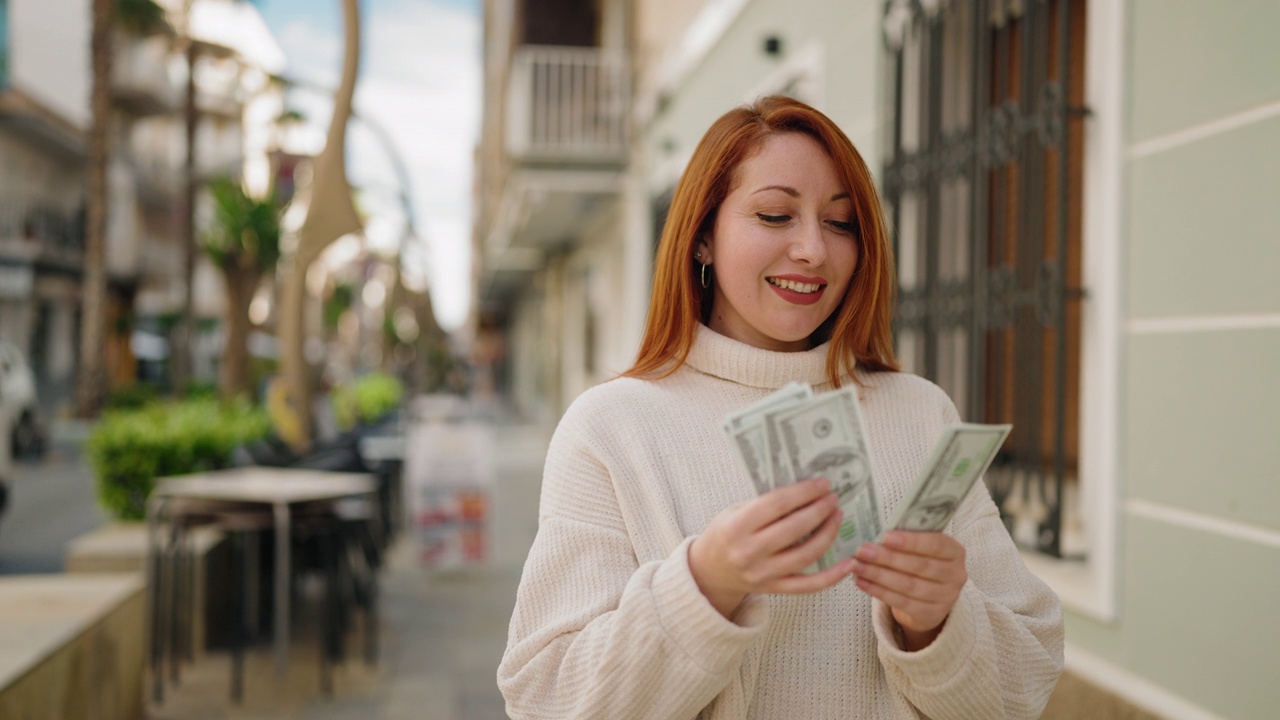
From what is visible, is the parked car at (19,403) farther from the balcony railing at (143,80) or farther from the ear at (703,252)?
the balcony railing at (143,80)

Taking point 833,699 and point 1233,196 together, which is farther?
point 1233,196

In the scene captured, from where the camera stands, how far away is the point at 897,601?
4.16ft

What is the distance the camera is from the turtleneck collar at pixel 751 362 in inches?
63.0

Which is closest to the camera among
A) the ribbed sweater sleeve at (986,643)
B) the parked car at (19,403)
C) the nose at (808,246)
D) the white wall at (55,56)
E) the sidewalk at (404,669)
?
the ribbed sweater sleeve at (986,643)

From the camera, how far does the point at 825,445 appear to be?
1164 mm

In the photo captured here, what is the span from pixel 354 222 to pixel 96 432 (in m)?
2.07

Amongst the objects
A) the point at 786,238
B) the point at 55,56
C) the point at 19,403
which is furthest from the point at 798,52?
the point at 55,56

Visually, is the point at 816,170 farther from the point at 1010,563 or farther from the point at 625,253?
the point at 625,253

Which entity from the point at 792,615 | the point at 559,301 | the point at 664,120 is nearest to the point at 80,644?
the point at 792,615

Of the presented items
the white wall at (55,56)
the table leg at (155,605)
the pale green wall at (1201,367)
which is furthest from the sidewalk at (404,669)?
the white wall at (55,56)

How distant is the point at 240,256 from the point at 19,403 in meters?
3.64

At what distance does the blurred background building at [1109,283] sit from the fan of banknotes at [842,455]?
161cm

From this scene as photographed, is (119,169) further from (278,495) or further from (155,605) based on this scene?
(278,495)

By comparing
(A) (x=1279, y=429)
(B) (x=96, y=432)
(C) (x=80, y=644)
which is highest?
(A) (x=1279, y=429)
